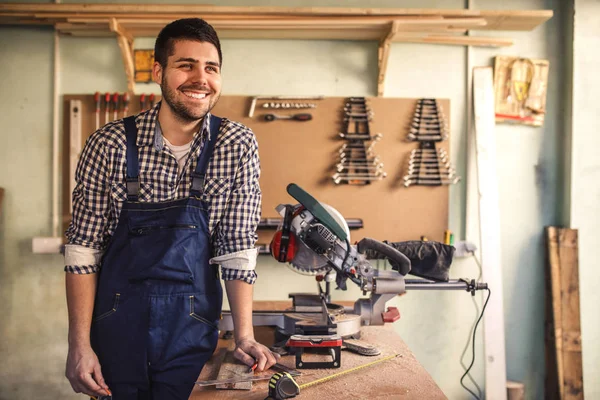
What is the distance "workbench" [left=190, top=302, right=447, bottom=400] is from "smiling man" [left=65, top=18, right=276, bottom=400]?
11 cm

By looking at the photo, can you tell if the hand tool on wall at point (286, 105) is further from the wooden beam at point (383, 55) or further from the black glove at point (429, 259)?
the black glove at point (429, 259)

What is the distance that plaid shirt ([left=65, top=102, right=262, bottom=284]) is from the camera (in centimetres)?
157

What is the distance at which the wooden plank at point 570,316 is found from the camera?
308 cm

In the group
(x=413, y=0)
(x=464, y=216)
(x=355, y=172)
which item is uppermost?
(x=413, y=0)

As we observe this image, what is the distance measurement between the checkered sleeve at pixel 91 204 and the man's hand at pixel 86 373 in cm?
23

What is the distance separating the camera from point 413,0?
Result: 10.6 ft

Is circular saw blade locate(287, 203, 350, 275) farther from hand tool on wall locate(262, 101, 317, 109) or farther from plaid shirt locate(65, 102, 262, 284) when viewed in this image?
hand tool on wall locate(262, 101, 317, 109)

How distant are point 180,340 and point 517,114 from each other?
102 inches

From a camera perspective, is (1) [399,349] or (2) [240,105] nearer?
Result: (1) [399,349]

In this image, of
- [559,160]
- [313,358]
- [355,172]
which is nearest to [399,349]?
[313,358]

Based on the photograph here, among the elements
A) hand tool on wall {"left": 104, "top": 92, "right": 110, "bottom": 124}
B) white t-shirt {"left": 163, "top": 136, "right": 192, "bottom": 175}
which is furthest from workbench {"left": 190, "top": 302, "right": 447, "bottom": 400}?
hand tool on wall {"left": 104, "top": 92, "right": 110, "bottom": 124}

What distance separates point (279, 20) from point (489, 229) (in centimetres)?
170

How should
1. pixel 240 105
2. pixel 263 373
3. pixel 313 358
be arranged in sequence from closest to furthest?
pixel 263 373
pixel 313 358
pixel 240 105

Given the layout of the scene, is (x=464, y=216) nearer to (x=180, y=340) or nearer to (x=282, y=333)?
(x=282, y=333)
